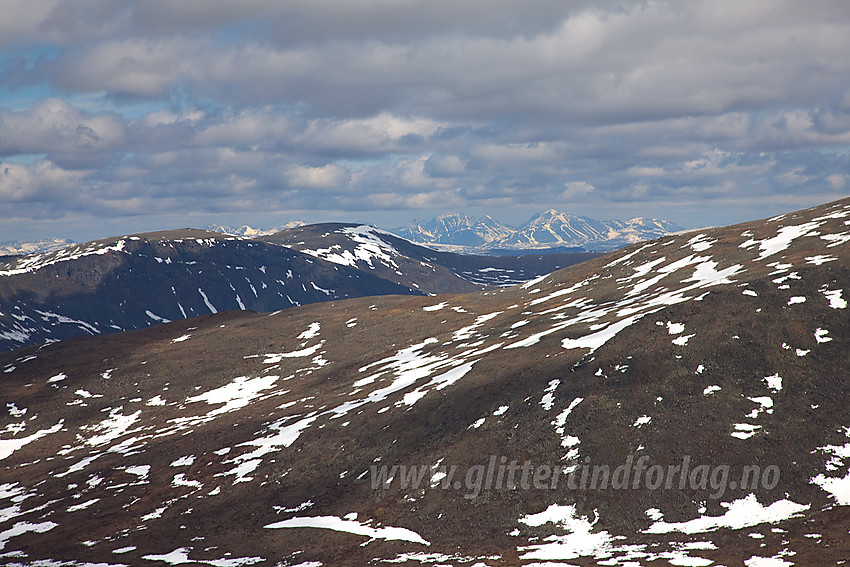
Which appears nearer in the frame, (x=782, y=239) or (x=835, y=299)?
(x=835, y=299)

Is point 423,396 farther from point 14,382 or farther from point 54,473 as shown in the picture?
point 14,382

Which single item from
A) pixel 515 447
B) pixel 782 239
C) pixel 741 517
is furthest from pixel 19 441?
pixel 782 239

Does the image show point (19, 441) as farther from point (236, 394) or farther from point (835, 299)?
point (835, 299)

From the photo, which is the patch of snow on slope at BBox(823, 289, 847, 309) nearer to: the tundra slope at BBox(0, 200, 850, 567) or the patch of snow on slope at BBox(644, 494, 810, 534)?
the tundra slope at BBox(0, 200, 850, 567)

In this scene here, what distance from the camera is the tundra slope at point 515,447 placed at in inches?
1442

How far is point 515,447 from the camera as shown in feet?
155

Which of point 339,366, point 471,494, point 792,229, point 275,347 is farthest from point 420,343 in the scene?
point 792,229

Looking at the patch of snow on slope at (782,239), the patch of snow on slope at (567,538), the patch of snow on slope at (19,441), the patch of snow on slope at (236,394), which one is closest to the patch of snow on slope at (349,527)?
the patch of snow on slope at (567,538)

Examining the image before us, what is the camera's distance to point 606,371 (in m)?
52.9

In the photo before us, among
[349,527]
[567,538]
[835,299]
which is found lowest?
[567,538]

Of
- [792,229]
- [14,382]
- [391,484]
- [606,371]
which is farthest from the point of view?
[14,382]

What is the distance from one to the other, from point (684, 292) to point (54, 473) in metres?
78.3

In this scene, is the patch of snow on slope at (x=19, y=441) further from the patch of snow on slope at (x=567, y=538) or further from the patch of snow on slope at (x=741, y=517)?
the patch of snow on slope at (x=741, y=517)

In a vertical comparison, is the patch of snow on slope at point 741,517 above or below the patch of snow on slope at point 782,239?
below
